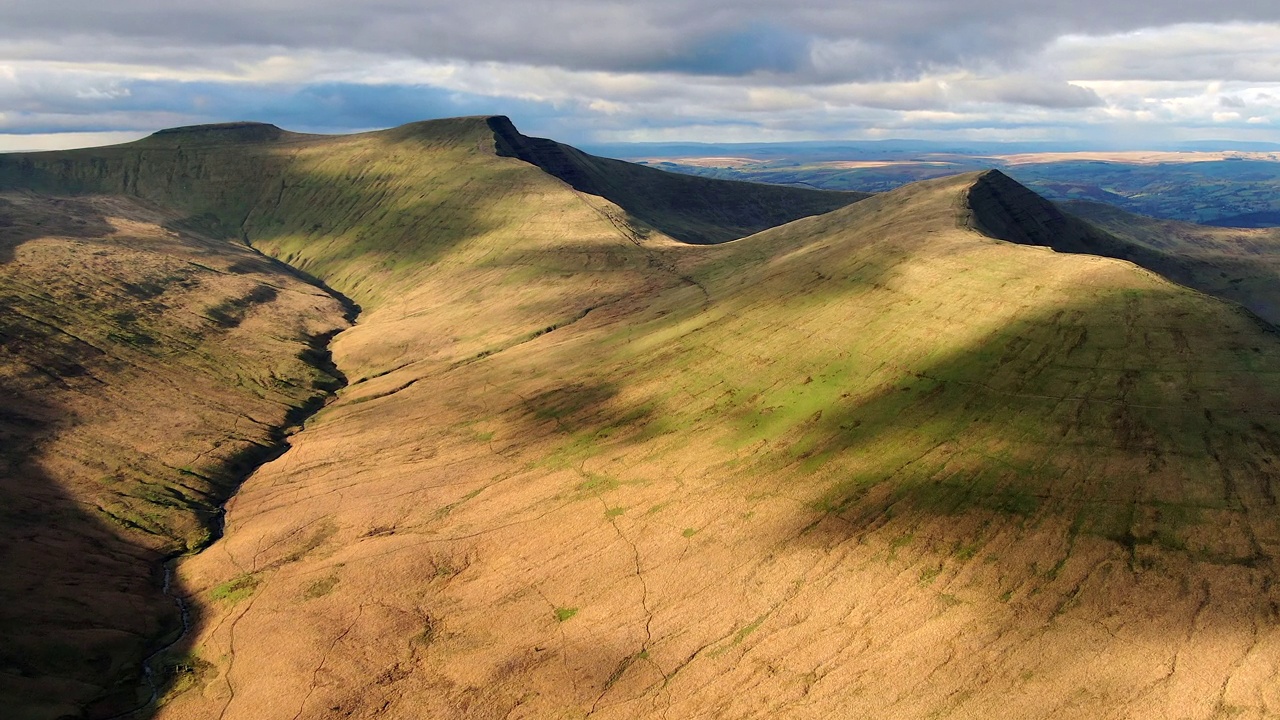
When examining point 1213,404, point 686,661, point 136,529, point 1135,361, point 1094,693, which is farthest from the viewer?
point 136,529

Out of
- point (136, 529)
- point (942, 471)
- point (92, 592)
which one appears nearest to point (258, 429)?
point (136, 529)

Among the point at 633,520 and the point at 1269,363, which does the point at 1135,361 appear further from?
the point at 633,520

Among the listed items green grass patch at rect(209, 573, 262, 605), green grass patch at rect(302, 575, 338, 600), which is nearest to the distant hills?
green grass patch at rect(302, 575, 338, 600)

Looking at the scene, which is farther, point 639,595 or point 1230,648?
point 639,595

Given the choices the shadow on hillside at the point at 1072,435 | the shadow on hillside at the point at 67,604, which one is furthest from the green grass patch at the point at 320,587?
the shadow on hillside at the point at 1072,435

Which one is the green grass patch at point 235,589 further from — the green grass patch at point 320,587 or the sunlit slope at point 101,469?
the green grass patch at point 320,587

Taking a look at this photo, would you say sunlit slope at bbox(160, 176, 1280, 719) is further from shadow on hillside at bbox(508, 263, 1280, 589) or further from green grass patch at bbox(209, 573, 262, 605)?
green grass patch at bbox(209, 573, 262, 605)

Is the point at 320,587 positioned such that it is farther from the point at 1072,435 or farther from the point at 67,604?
the point at 1072,435
